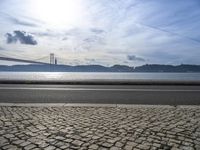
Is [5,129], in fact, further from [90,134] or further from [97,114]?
[97,114]

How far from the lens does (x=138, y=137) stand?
489 centimetres

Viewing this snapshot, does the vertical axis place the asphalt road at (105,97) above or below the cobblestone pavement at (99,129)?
above

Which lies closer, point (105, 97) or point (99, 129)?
point (99, 129)

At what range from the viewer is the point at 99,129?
5.48 metres

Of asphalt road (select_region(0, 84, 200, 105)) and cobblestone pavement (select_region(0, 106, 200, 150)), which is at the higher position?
asphalt road (select_region(0, 84, 200, 105))

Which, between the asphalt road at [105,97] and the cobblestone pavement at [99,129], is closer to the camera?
the cobblestone pavement at [99,129]

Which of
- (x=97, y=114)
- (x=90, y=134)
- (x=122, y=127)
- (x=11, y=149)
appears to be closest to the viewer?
(x=11, y=149)

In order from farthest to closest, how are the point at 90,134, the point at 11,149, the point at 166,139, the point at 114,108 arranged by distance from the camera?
the point at 114,108, the point at 90,134, the point at 166,139, the point at 11,149

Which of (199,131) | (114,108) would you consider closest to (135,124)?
(199,131)

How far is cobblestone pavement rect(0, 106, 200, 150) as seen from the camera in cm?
448

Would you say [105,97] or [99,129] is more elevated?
[105,97]

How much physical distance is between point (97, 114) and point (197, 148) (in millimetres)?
3457

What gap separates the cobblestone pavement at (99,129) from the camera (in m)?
4.48

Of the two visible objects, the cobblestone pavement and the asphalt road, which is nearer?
the cobblestone pavement
